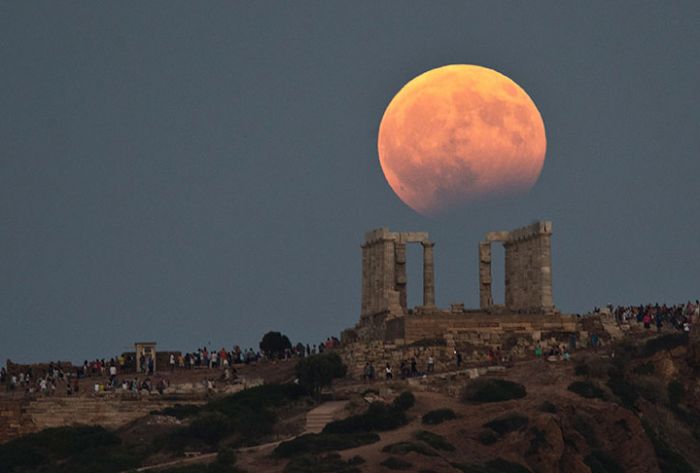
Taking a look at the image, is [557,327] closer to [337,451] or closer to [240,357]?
[240,357]

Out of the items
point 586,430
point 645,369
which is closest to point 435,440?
point 586,430

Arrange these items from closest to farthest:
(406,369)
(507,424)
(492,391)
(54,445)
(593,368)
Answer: (507,424) < (492,391) < (54,445) < (593,368) < (406,369)

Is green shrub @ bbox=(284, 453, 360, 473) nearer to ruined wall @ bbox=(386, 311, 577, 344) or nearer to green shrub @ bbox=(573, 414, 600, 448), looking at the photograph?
green shrub @ bbox=(573, 414, 600, 448)

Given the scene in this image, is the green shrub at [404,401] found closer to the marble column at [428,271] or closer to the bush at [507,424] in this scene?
the bush at [507,424]

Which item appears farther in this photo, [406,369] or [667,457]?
[406,369]

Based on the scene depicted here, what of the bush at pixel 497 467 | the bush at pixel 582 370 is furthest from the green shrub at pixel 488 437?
the bush at pixel 582 370

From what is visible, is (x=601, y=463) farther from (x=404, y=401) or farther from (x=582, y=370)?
(x=404, y=401)
